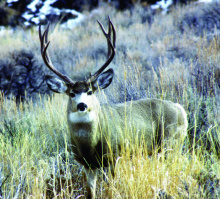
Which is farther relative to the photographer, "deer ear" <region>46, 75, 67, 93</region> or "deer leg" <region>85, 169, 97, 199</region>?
"deer ear" <region>46, 75, 67, 93</region>

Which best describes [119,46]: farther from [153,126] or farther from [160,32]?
[153,126]

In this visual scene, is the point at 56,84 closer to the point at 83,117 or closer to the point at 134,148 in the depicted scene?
the point at 83,117

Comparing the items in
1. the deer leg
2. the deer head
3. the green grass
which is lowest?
the deer leg

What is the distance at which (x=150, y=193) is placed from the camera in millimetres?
2773

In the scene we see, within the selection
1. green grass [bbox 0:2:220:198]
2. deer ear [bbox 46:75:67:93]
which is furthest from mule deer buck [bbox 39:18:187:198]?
green grass [bbox 0:2:220:198]

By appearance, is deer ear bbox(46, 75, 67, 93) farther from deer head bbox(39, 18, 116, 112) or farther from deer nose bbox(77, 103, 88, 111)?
deer nose bbox(77, 103, 88, 111)

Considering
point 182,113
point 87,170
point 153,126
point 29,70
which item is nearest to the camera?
point 87,170

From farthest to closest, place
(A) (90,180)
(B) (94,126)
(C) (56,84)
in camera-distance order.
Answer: (C) (56,84)
(A) (90,180)
(B) (94,126)

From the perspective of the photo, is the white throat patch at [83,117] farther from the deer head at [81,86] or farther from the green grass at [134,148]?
the green grass at [134,148]

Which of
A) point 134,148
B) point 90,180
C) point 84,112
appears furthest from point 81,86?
point 90,180

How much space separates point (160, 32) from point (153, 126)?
949 centimetres

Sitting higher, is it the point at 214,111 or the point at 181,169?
the point at 214,111

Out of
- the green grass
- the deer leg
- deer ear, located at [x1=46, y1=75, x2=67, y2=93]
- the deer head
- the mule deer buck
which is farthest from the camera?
deer ear, located at [x1=46, y1=75, x2=67, y2=93]

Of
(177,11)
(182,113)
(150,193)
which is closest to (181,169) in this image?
(150,193)
